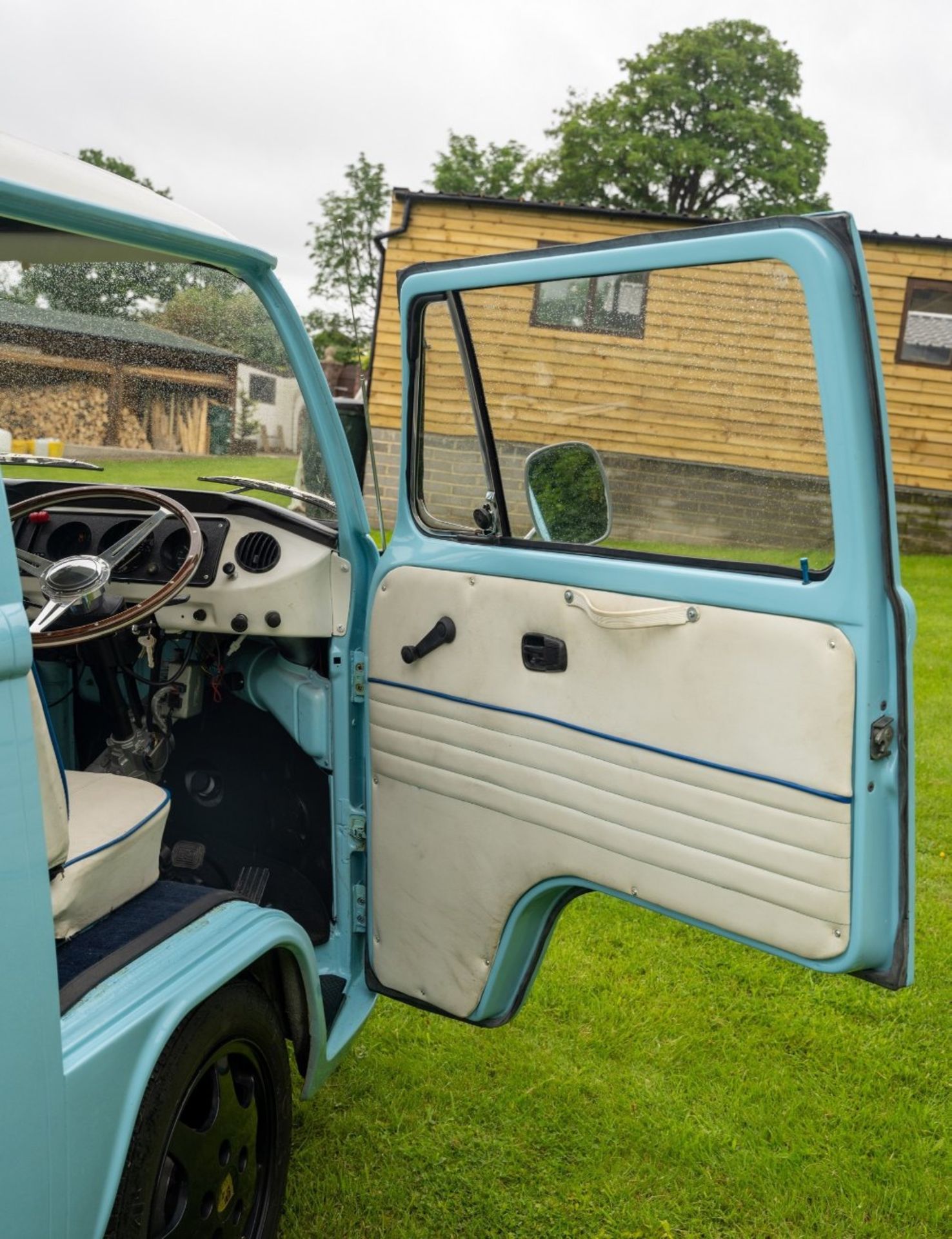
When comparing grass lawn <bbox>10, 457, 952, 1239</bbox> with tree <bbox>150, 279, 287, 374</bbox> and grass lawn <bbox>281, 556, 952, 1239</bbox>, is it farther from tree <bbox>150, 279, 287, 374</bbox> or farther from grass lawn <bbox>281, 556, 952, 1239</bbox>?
tree <bbox>150, 279, 287, 374</bbox>

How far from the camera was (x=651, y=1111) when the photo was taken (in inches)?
118

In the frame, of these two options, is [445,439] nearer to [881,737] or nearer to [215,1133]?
[881,737]

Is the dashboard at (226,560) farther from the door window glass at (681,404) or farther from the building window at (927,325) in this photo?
the building window at (927,325)

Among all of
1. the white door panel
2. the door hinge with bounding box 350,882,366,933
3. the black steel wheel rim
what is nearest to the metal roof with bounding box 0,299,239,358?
the white door panel

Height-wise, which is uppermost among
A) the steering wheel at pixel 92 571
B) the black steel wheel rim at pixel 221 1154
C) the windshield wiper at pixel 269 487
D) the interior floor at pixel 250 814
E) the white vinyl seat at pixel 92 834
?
the windshield wiper at pixel 269 487

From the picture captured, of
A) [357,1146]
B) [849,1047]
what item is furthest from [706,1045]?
[357,1146]

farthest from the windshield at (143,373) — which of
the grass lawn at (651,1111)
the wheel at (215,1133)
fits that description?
the grass lawn at (651,1111)

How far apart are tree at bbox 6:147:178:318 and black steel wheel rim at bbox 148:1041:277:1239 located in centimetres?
152

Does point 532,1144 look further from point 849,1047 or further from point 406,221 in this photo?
point 406,221

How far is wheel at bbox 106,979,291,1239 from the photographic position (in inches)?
70.4

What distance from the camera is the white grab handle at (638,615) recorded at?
2062 mm

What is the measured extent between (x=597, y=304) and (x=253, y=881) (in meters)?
1.79

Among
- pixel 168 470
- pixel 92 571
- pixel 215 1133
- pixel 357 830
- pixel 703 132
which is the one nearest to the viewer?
pixel 215 1133

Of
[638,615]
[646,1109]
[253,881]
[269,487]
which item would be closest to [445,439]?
[269,487]
